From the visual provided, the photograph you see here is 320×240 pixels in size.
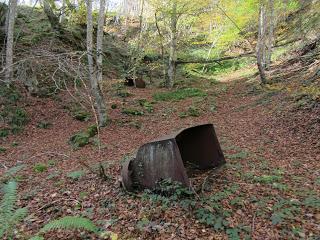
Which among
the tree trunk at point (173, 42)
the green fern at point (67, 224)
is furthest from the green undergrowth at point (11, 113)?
the tree trunk at point (173, 42)

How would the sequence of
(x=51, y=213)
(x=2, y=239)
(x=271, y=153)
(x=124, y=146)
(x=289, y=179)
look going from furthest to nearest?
(x=124, y=146) → (x=271, y=153) → (x=289, y=179) → (x=51, y=213) → (x=2, y=239)

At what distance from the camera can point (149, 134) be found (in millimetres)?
10508

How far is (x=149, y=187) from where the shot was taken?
512 centimetres

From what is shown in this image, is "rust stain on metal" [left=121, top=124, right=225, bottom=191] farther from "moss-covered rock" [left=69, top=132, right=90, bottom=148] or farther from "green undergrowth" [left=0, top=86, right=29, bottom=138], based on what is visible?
"green undergrowth" [left=0, top=86, right=29, bottom=138]

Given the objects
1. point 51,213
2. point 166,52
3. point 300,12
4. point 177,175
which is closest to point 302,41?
point 300,12

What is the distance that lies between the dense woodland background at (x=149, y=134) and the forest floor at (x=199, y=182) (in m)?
0.03

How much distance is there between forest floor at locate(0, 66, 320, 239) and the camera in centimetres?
417

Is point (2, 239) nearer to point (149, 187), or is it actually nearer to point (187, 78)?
point (149, 187)

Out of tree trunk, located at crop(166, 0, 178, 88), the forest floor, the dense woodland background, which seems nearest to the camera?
the forest floor

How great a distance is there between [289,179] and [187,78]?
17.1 metres

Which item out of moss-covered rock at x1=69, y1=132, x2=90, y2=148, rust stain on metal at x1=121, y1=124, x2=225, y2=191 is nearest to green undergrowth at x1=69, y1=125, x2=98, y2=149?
moss-covered rock at x1=69, y1=132, x2=90, y2=148

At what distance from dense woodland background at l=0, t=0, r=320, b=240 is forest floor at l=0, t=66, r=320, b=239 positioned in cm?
3

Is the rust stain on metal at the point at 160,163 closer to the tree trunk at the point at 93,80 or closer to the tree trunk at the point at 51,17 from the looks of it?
the tree trunk at the point at 93,80

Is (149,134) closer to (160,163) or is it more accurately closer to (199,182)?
(199,182)
